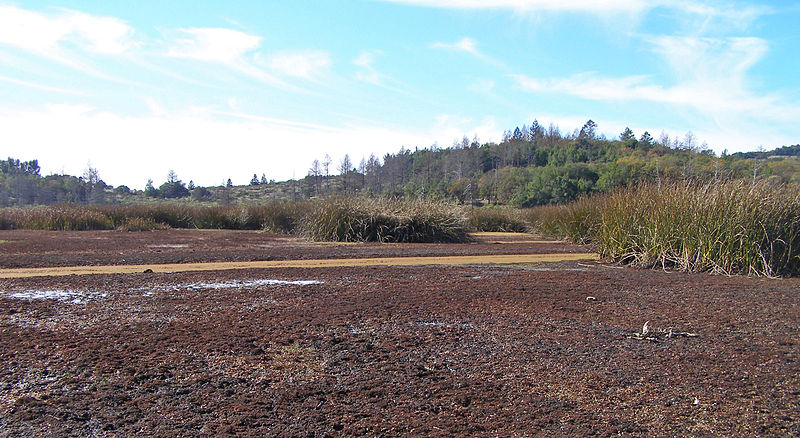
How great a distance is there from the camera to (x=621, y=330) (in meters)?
5.32

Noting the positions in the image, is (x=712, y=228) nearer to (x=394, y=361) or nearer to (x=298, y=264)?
(x=298, y=264)

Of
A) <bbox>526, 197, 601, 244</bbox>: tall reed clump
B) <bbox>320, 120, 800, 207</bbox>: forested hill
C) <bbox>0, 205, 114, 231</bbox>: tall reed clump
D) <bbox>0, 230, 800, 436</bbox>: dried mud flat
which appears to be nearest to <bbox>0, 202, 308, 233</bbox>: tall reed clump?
<bbox>0, 205, 114, 231</bbox>: tall reed clump

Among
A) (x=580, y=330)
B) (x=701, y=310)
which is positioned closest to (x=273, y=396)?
(x=580, y=330)

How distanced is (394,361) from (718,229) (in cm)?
818

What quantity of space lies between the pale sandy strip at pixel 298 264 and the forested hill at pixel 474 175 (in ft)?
118

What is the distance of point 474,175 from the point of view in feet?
289

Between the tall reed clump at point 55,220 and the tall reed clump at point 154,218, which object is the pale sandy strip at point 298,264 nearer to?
the tall reed clump at point 154,218

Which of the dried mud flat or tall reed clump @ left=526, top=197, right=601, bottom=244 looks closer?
the dried mud flat

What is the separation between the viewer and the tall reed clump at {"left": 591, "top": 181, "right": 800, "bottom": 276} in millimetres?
9961

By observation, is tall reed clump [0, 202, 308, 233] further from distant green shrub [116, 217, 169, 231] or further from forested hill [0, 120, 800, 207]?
forested hill [0, 120, 800, 207]

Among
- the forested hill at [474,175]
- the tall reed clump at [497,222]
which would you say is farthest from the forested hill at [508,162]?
the tall reed clump at [497,222]

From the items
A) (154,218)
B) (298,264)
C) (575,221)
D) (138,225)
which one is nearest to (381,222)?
(575,221)

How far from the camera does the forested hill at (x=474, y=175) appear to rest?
55688 mm

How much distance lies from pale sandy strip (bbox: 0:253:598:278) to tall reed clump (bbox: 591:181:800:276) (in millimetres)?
1831
